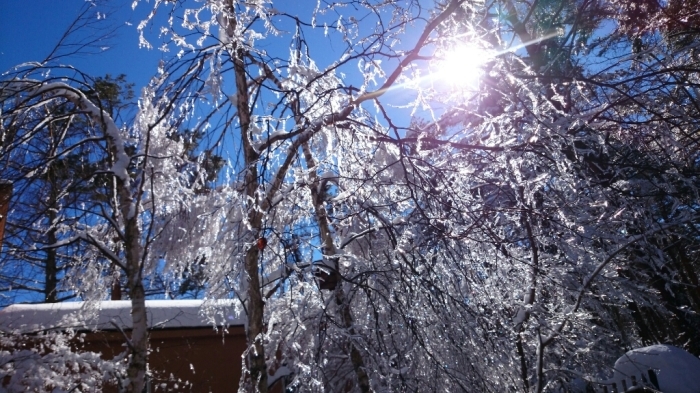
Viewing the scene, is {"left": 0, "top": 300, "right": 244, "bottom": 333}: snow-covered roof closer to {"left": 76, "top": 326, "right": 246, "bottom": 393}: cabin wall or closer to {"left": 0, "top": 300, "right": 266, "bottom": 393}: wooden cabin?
{"left": 0, "top": 300, "right": 266, "bottom": 393}: wooden cabin

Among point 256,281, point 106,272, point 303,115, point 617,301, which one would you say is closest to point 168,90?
point 303,115

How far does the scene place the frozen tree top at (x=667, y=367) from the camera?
5.68 meters

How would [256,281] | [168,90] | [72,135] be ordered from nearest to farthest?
[256,281] → [168,90] → [72,135]

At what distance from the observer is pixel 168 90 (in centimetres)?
386

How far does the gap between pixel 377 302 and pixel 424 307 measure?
966 millimetres

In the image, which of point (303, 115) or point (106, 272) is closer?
point (303, 115)

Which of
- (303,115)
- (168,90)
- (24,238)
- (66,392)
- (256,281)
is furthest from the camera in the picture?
(66,392)

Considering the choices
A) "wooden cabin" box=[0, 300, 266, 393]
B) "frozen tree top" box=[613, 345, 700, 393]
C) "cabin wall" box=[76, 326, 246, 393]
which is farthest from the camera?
"cabin wall" box=[76, 326, 246, 393]

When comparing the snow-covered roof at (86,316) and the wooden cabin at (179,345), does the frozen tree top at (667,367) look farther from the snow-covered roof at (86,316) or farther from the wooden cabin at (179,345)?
the wooden cabin at (179,345)

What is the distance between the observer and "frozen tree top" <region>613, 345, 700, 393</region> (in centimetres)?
568

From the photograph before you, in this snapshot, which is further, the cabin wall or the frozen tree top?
the cabin wall

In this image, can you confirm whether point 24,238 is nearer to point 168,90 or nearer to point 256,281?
point 168,90

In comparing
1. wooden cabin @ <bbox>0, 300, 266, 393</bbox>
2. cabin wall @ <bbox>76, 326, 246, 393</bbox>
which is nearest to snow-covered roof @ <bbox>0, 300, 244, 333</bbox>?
wooden cabin @ <bbox>0, 300, 266, 393</bbox>

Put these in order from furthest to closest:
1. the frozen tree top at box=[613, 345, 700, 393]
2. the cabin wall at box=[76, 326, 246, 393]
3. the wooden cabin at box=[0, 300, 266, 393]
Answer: the cabin wall at box=[76, 326, 246, 393] < the wooden cabin at box=[0, 300, 266, 393] < the frozen tree top at box=[613, 345, 700, 393]
